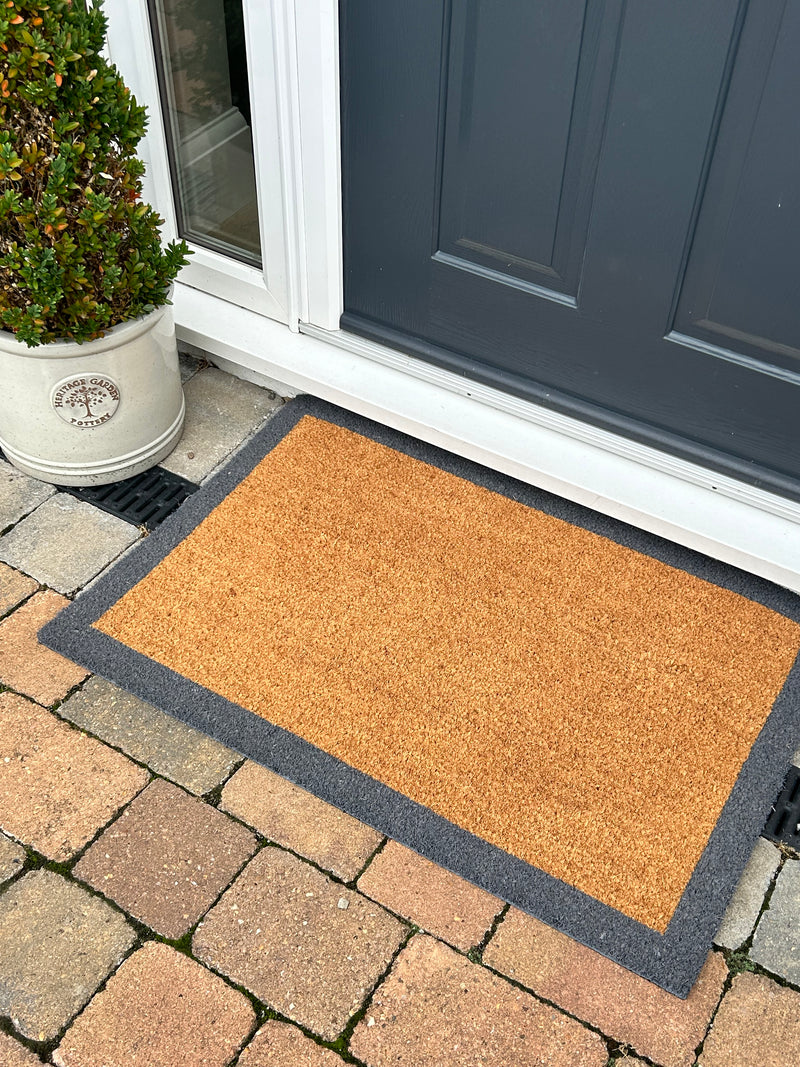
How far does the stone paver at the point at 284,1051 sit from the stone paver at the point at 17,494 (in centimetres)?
135

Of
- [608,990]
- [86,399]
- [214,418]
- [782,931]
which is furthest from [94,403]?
[782,931]

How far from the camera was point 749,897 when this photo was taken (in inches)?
71.7

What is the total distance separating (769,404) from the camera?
2117 mm

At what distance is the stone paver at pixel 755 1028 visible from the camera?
163 cm

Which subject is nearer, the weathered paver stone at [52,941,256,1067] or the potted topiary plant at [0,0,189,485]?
the weathered paver stone at [52,941,256,1067]

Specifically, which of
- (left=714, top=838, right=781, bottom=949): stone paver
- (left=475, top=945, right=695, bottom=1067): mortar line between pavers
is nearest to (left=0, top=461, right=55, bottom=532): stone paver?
(left=475, top=945, right=695, bottom=1067): mortar line between pavers

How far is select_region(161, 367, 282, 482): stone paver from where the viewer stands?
257 cm

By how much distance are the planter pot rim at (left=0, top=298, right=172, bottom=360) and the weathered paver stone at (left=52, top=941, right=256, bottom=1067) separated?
1.25 metres

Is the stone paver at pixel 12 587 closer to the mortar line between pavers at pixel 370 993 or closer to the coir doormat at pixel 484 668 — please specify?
the coir doormat at pixel 484 668

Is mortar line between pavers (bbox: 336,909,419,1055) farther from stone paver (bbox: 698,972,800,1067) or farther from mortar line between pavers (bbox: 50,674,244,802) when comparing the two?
stone paver (bbox: 698,972,800,1067)

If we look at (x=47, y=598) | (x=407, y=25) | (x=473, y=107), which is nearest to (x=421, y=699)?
(x=47, y=598)

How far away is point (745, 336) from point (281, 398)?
1249 mm

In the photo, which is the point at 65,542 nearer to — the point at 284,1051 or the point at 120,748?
the point at 120,748

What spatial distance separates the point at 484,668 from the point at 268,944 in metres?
0.71
